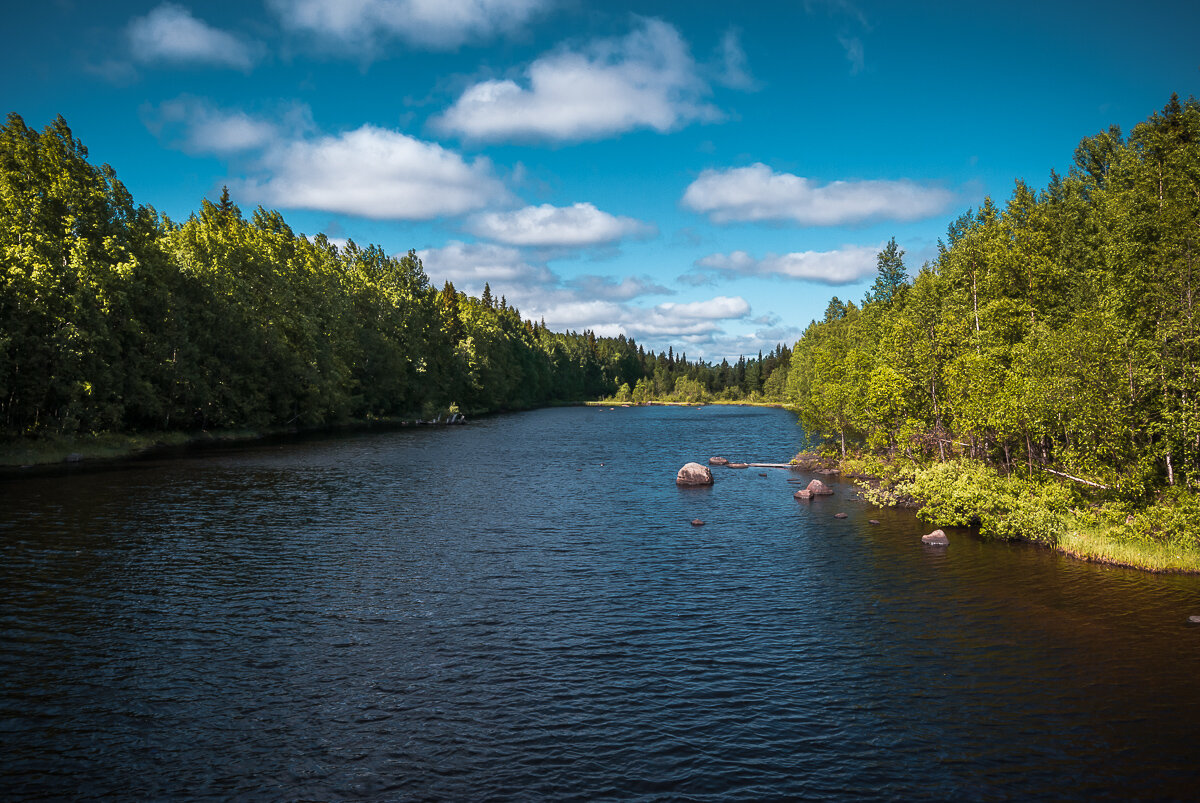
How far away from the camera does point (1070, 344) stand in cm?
3334

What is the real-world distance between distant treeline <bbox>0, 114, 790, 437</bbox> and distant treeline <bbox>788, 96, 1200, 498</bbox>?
7044cm

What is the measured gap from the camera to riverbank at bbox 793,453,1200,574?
2998 cm

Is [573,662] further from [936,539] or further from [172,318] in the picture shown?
[172,318]

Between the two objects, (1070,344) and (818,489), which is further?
(818,489)

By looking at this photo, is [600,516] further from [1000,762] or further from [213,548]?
[1000,762]

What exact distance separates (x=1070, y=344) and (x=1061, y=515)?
8782 millimetres

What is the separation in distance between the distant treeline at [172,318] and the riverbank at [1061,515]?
71.0m

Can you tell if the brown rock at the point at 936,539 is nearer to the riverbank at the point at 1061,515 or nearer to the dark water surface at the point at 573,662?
the dark water surface at the point at 573,662

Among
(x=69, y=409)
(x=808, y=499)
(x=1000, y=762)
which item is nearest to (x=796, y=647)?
(x=1000, y=762)

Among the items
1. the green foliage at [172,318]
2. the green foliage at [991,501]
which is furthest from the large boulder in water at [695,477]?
the green foliage at [172,318]

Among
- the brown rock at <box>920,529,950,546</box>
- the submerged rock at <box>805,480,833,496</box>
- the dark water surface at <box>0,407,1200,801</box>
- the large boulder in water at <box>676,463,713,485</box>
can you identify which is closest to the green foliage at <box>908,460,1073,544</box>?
the dark water surface at <box>0,407,1200,801</box>

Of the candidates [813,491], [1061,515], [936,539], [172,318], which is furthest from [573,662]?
[172,318]

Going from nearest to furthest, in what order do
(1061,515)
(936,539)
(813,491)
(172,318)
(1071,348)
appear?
(1071,348)
(1061,515)
(936,539)
(813,491)
(172,318)

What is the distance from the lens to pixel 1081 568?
31.6m
